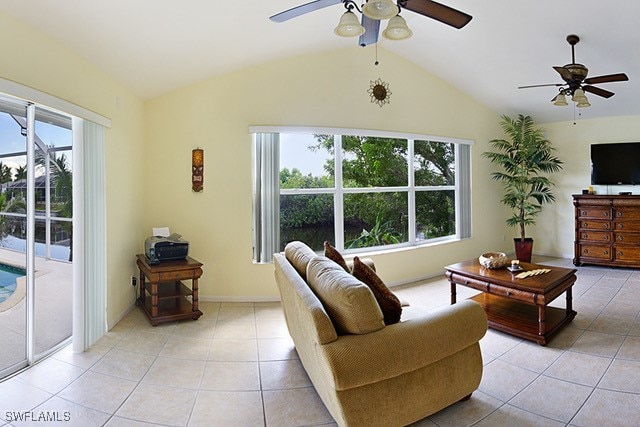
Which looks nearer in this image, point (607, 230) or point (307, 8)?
point (307, 8)

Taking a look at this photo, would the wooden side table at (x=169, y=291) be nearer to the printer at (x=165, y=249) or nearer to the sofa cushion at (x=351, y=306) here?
the printer at (x=165, y=249)

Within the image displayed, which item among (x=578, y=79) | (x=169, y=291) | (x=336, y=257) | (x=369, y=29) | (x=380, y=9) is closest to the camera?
(x=380, y=9)

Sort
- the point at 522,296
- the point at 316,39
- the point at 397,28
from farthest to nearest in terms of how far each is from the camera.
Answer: the point at 316,39
the point at 522,296
the point at 397,28

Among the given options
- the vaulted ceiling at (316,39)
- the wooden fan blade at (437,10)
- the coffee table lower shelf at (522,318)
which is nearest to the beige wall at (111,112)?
the vaulted ceiling at (316,39)

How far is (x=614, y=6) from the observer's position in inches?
129

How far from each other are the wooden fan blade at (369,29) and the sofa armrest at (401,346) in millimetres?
1999

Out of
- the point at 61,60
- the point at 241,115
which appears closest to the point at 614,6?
the point at 241,115

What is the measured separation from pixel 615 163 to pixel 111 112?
272 inches

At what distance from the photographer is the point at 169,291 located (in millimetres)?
3717

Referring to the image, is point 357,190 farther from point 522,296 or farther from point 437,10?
point 437,10

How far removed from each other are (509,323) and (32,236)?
12.8ft

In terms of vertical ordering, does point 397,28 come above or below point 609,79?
below

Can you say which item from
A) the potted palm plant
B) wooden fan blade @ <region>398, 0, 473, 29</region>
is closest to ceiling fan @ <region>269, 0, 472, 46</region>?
wooden fan blade @ <region>398, 0, 473, 29</region>

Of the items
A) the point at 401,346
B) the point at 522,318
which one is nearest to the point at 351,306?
the point at 401,346
